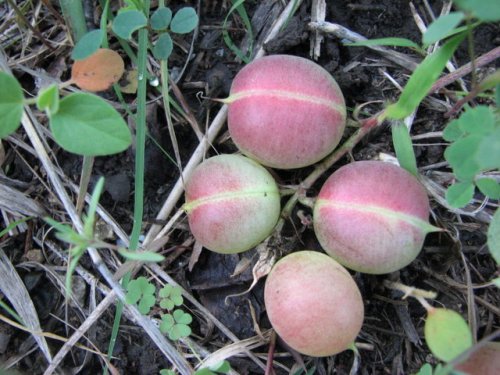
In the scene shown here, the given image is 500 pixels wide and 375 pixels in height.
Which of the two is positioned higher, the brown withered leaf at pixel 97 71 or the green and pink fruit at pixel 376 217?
the brown withered leaf at pixel 97 71

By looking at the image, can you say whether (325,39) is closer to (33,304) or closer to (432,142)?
(432,142)

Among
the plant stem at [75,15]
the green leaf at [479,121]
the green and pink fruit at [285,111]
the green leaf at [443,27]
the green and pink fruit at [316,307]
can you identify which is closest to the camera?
the green leaf at [443,27]

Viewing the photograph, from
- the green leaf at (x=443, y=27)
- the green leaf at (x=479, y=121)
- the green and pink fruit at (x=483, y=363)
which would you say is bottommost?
the green and pink fruit at (x=483, y=363)

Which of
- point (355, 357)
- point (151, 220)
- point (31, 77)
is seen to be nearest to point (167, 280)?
point (151, 220)

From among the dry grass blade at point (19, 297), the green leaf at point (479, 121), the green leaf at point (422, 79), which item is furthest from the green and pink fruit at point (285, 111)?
the dry grass blade at point (19, 297)

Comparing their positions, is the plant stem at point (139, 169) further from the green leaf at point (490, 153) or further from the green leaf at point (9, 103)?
the green leaf at point (490, 153)

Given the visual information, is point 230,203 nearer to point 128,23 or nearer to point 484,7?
point 128,23

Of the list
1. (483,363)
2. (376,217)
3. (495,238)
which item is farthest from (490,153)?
(483,363)
